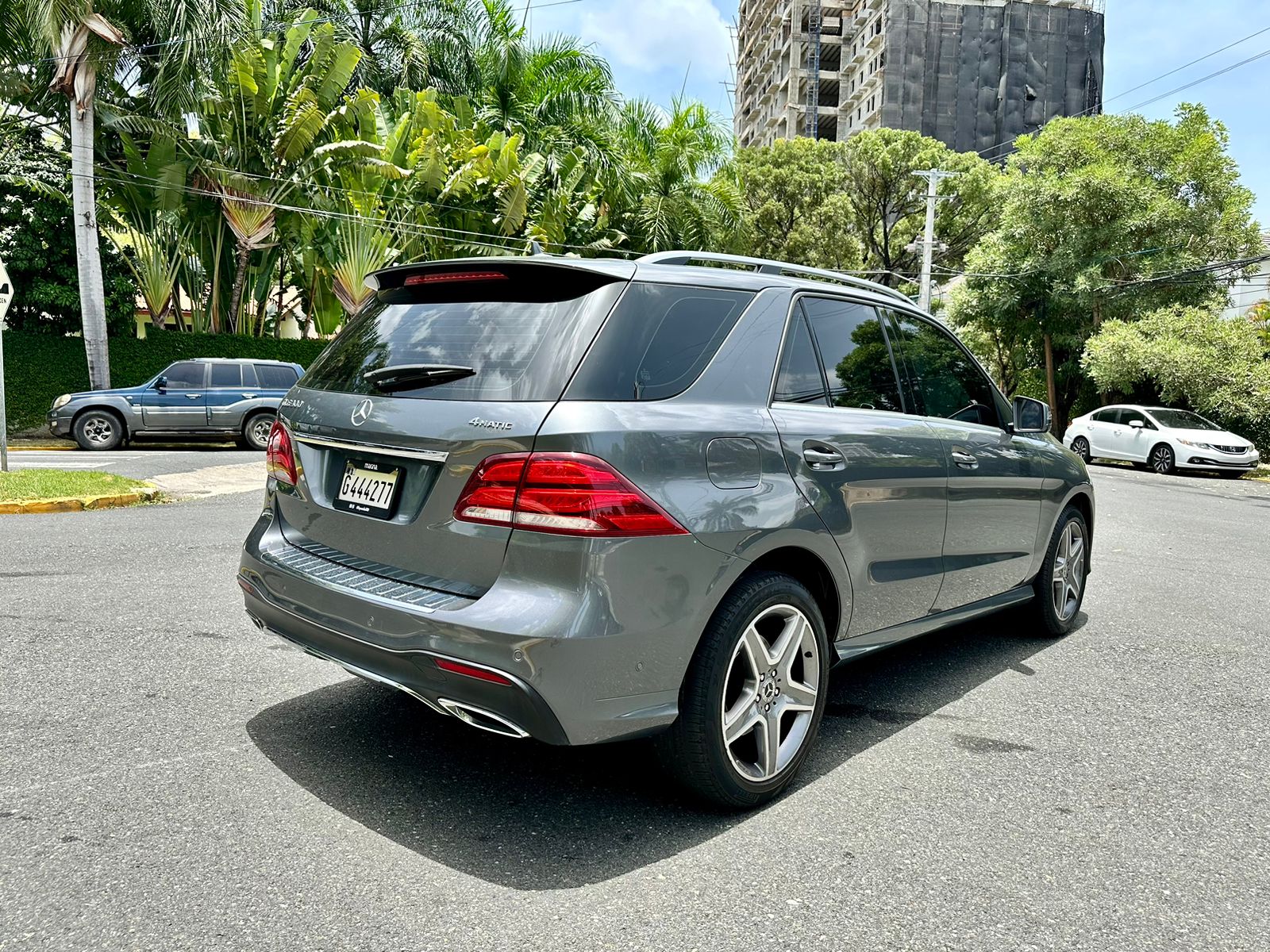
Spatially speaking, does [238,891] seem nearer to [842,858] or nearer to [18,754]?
[18,754]

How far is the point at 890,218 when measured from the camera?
4878cm

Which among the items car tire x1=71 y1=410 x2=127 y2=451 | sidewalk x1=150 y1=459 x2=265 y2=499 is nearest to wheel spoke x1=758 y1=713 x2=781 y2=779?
sidewalk x1=150 y1=459 x2=265 y2=499

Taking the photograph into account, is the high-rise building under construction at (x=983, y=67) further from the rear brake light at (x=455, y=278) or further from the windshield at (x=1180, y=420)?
the rear brake light at (x=455, y=278)

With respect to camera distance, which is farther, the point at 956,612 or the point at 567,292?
the point at 956,612

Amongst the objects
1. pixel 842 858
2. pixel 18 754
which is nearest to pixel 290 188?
pixel 18 754

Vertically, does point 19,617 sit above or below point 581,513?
below

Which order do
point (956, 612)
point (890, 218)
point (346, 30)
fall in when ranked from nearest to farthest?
1. point (956, 612)
2. point (346, 30)
3. point (890, 218)

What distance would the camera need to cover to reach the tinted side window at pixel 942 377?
441cm

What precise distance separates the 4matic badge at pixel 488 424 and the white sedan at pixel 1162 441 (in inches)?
786

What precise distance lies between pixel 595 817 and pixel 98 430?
17258 millimetres

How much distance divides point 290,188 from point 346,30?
25.8 feet

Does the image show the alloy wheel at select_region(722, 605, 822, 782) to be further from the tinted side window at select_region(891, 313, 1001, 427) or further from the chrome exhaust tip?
the tinted side window at select_region(891, 313, 1001, 427)

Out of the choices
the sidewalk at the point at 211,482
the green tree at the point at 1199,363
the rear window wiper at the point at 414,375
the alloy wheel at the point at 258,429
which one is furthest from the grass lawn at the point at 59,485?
the green tree at the point at 1199,363

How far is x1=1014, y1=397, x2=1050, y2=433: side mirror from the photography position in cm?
509
